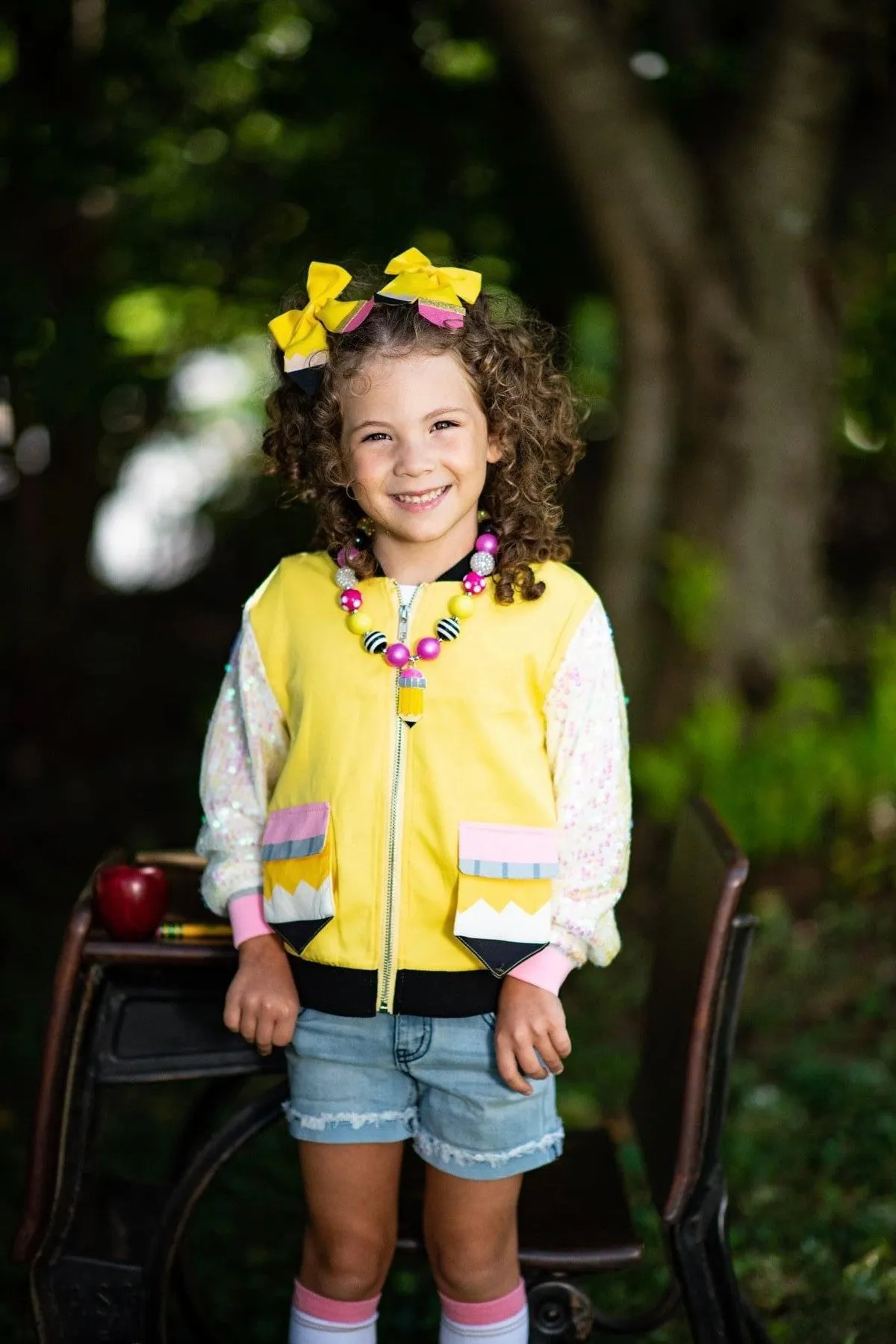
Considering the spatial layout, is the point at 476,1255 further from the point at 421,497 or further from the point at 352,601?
the point at 421,497

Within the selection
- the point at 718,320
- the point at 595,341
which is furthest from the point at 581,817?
the point at 595,341

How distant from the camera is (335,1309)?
2113 millimetres

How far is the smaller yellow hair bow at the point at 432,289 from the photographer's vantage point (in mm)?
1999

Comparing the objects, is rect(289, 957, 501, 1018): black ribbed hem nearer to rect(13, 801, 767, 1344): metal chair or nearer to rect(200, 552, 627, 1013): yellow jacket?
rect(200, 552, 627, 1013): yellow jacket

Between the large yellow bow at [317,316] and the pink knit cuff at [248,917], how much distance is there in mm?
819

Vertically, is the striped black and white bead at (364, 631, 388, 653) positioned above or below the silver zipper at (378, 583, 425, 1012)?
above

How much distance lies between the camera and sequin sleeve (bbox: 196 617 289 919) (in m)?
2.13

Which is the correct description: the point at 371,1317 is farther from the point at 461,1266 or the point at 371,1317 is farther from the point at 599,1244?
the point at 599,1244

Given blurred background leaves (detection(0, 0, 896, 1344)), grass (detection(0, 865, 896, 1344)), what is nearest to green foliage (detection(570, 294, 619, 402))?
blurred background leaves (detection(0, 0, 896, 1344))

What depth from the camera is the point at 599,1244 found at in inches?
88.0

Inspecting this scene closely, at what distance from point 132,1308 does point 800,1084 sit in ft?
7.48

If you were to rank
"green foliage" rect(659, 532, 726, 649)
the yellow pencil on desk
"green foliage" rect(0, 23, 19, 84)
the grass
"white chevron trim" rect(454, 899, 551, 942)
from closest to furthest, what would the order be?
"white chevron trim" rect(454, 899, 551, 942) < the yellow pencil on desk < the grass < "green foliage" rect(659, 532, 726, 649) < "green foliage" rect(0, 23, 19, 84)

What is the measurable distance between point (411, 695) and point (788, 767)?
295cm

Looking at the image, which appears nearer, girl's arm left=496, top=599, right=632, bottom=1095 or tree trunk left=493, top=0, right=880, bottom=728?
girl's arm left=496, top=599, right=632, bottom=1095
